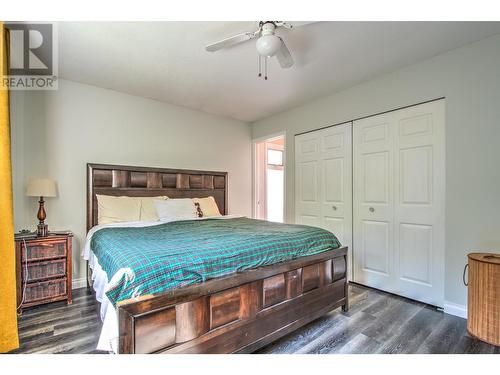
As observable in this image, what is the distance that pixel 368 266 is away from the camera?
316cm

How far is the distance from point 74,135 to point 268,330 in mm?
3098

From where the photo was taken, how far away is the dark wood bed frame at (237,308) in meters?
1.33

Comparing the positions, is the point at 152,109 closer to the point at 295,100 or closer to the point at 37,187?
the point at 37,187

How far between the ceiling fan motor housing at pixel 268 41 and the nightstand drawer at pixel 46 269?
9.08 ft

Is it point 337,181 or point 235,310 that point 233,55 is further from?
point 235,310

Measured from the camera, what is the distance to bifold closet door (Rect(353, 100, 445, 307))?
8.45 ft

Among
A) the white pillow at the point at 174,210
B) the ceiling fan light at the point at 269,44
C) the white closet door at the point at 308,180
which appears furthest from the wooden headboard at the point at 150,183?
the ceiling fan light at the point at 269,44

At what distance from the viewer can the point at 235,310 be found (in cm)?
166

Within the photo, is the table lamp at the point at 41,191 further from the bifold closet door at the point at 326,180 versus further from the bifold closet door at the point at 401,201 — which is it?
the bifold closet door at the point at 401,201

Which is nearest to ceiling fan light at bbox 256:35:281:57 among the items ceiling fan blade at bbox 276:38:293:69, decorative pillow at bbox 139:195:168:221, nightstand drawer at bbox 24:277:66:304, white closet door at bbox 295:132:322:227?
ceiling fan blade at bbox 276:38:293:69
